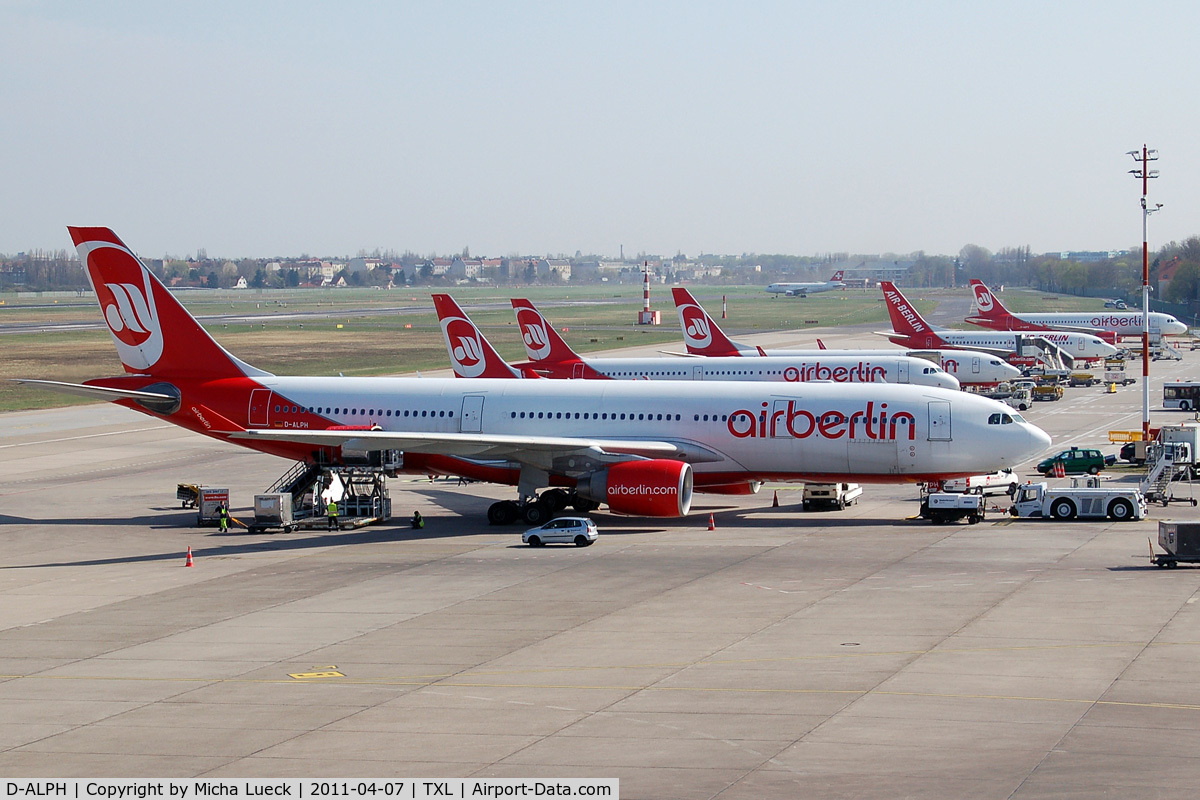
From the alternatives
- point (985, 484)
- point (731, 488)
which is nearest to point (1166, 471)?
point (985, 484)

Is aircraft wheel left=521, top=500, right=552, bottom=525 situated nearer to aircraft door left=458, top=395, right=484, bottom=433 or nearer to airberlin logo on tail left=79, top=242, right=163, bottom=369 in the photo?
aircraft door left=458, top=395, right=484, bottom=433

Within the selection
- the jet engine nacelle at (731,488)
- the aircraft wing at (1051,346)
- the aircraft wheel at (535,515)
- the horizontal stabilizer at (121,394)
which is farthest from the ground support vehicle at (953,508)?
the aircraft wing at (1051,346)

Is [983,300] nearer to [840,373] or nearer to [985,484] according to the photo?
[840,373]

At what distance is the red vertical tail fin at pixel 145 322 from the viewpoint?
49.6 m

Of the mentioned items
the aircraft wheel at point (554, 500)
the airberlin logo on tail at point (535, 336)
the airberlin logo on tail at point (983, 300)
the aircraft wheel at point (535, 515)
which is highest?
the airberlin logo on tail at point (983, 300)

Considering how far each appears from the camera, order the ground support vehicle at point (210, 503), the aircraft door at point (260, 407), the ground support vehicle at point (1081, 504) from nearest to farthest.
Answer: the ground support vehicle at point (1081, 504) < the ground support vehicle at point (210, 503) < the aircraft door at point (260, 407)

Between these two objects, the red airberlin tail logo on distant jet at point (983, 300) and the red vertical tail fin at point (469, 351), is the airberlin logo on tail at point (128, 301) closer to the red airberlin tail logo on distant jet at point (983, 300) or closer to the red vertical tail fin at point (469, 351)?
the red vertical tail fin at point (469, 351)

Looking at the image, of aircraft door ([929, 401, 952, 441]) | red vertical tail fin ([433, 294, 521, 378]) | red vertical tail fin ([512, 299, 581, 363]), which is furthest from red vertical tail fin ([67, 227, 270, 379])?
red vertical tail fin ([512, 299, 581, 363])

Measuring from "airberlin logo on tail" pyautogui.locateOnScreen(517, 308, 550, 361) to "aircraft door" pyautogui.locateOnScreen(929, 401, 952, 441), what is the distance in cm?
3514

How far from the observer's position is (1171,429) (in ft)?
176

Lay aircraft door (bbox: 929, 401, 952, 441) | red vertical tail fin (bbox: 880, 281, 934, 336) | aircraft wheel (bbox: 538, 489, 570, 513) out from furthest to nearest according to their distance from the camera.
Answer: red vertical tail fin (bbox: 880, 281, 934, 336)
aircraft wheel (bbox: 538, 489, 570, 513)
aircraft door (bbox: 929, 401, 952, 441)

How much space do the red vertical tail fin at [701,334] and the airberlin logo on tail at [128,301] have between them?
4599 centimetres

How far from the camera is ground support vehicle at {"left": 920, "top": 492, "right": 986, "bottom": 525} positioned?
44312 mm

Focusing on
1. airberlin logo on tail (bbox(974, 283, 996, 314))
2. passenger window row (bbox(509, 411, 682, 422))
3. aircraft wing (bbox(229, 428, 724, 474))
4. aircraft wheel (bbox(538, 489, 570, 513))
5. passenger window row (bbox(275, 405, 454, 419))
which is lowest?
aircraft wheel (bbox(538, 489, 570, 513))
